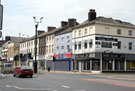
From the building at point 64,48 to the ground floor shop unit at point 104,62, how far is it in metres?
3.52

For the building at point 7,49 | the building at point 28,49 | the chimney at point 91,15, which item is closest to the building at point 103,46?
the chimney at point 91,15

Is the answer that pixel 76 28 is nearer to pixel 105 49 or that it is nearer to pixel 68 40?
pixel 68 40

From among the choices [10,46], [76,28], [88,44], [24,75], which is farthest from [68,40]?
[10,46]

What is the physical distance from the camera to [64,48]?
67500 millimetres

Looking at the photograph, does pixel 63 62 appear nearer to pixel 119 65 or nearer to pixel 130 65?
pixel 119 65

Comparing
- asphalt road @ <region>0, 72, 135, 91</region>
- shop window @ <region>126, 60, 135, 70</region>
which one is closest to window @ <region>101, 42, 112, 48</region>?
shop window @ <region>126, 60, 135, 70</region>

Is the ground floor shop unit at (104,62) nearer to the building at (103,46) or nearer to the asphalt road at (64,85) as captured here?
the building at (103,46)

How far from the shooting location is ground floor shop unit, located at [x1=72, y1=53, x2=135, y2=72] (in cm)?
5512

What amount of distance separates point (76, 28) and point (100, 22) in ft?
26.4

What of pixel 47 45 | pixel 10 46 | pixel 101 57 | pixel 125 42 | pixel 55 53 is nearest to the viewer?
pixel 101 57

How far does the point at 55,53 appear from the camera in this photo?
7188 centimetres

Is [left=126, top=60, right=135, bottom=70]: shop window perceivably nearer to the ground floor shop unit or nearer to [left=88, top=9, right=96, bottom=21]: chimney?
the ground floor shop unit

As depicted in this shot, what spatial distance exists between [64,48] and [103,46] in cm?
1461

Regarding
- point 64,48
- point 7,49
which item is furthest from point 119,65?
point 7,49
